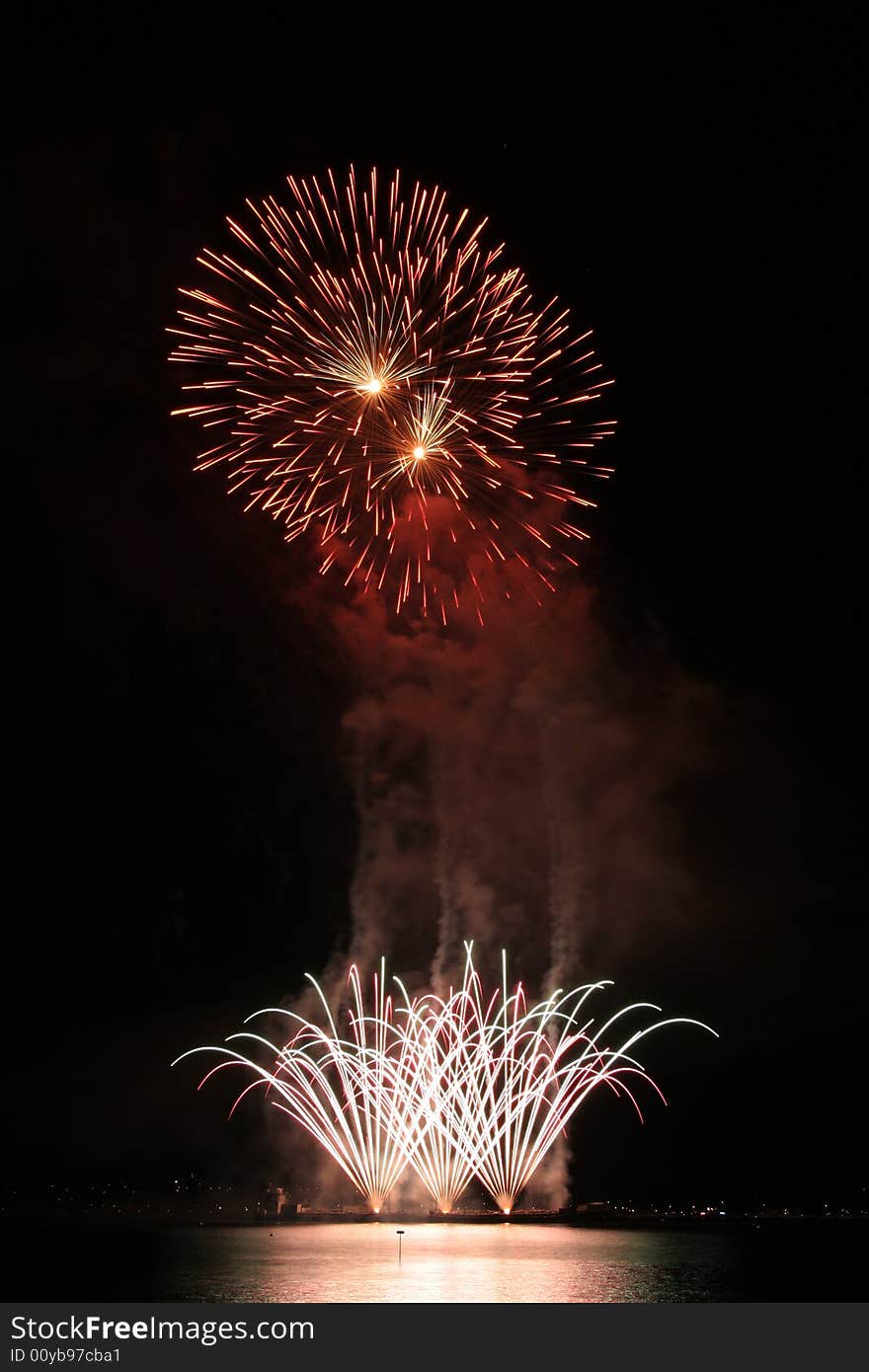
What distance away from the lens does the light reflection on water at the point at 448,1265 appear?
3872cm

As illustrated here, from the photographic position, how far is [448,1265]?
154 ft

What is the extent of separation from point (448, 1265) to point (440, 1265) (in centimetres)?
31

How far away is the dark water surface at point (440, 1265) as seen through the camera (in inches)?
1574

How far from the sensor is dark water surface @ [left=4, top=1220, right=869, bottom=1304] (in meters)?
40.0

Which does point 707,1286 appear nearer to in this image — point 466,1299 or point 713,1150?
point 466,1299

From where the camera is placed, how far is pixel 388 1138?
5238 cm

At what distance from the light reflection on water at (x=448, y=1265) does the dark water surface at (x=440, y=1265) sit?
0.08m

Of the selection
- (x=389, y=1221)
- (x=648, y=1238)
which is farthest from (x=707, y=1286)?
(x=389, y=1221)

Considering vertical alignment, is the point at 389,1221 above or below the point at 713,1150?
below

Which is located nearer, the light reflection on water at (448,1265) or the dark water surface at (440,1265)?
the light reflection on water at (448,1265)

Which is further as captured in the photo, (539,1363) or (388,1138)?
(388,1138)

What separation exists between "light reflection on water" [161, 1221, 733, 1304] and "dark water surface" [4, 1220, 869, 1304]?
85mm

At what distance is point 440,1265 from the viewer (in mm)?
46969

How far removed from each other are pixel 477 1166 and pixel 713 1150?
81204mm
